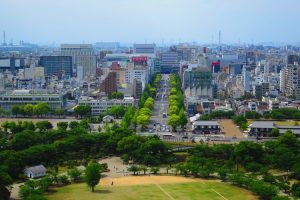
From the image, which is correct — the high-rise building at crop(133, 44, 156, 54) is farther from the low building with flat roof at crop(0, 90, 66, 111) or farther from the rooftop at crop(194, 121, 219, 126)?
the rooftop at crop(194, 121, 219, 126)

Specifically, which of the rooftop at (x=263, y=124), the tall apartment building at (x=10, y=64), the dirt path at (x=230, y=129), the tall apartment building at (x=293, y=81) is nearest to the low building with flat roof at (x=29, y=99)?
the dirt path at (x=230, y=129)

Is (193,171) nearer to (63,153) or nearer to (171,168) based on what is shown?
(171,168)

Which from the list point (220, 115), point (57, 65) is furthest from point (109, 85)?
point (57, 65)

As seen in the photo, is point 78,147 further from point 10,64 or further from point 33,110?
point 10,64

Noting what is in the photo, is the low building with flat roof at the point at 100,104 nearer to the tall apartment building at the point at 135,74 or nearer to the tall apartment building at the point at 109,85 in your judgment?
the tall apartment building at the point at 109,85

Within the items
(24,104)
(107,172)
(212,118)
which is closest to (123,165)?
(107,172)
